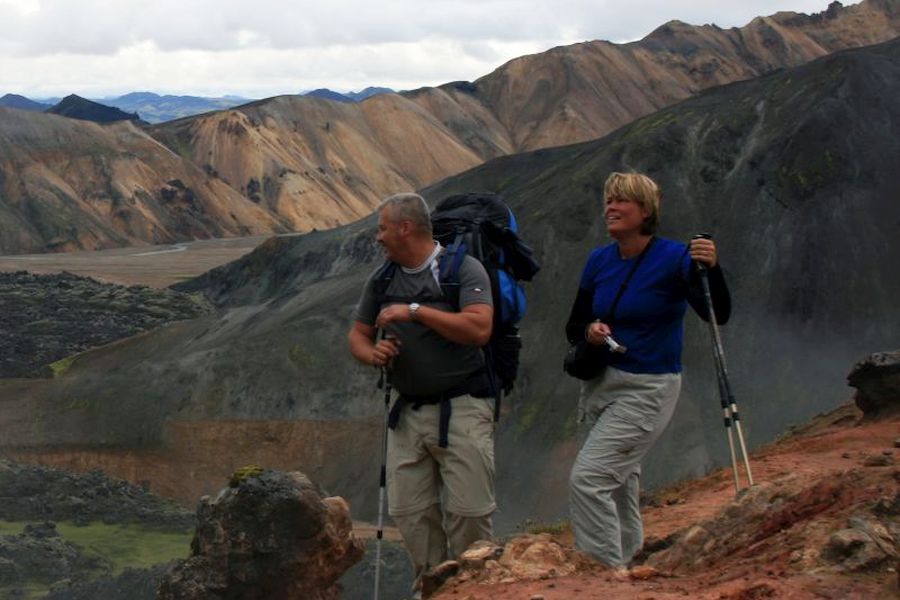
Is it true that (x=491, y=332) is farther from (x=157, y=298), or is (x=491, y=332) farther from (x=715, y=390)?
(x=157, y=298)

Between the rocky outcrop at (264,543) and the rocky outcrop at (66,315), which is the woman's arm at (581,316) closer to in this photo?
the rocky outcrop at (264,543)

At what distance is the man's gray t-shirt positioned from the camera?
529 centimetres

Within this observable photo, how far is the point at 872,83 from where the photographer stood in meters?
24.6

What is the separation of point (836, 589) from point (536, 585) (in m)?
1.14

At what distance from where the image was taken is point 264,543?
30.7 ft

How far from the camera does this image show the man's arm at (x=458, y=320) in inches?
203

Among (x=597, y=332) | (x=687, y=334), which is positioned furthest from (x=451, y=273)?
(x=687, y=334)

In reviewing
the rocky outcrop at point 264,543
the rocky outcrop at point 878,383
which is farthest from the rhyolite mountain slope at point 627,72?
the rocky outcrop at point 264,543

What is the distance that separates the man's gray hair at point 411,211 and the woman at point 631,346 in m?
0.78

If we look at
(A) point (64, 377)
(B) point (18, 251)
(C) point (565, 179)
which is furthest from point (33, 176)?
(C) point (565, 179)

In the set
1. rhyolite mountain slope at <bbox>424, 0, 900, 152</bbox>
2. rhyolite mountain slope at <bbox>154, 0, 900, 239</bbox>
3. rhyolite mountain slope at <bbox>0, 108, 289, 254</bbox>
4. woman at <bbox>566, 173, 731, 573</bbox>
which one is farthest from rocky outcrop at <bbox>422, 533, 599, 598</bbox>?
rhyolite mountain slope at <bbox>424, 0, 900, 152</bbox>

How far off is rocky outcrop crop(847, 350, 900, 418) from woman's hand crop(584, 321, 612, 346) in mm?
6418

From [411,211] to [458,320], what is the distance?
519mm

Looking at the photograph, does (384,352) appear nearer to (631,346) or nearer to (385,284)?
(385,284)
